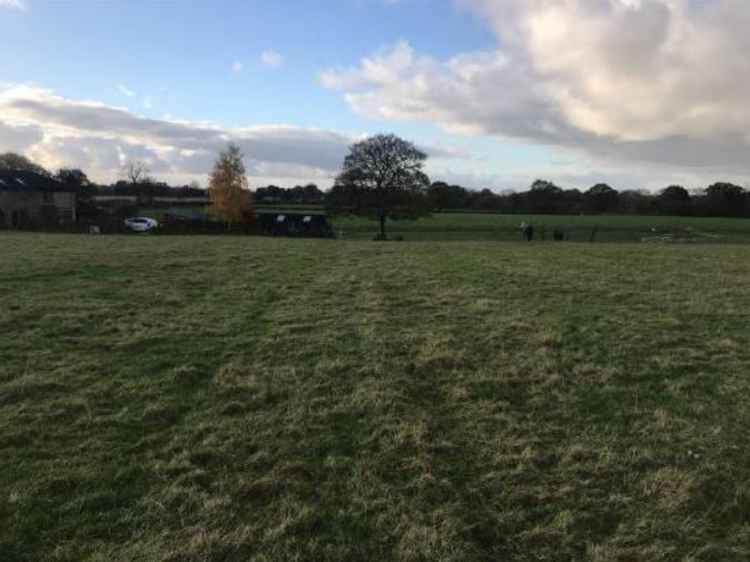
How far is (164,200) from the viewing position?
114m

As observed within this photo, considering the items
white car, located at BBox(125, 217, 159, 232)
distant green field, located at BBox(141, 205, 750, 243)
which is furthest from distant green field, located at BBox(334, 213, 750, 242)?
white car, located at BBox(125, 217, 159, 232)

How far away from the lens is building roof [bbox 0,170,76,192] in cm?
7125

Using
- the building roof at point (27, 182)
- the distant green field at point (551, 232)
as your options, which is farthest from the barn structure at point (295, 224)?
the building roof at point (27, 182)

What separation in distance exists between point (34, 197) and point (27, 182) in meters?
2.04

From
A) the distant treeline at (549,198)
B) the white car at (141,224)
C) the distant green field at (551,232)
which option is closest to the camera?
the distant green field at (551,232)

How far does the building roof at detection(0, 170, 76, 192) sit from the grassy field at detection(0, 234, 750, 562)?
67365 millimetres

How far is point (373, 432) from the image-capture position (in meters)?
5.98

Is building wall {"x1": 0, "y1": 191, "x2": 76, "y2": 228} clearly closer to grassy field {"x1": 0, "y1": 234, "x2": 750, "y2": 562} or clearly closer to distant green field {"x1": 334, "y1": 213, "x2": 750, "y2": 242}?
distant green field {"x1": 334, "y1": 213, "x2": 750, "y2": 242}

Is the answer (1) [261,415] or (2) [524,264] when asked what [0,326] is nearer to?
(1) [261,415]

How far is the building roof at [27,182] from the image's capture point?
2805 inches

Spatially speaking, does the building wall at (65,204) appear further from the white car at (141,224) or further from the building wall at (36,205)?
the white car at (141,224)

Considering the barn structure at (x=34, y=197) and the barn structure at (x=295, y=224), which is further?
the barn structure at (x=34, y=197)

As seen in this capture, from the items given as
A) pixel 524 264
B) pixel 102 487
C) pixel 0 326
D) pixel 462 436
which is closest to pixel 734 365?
pixel 462 436

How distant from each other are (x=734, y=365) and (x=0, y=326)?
1053cm
